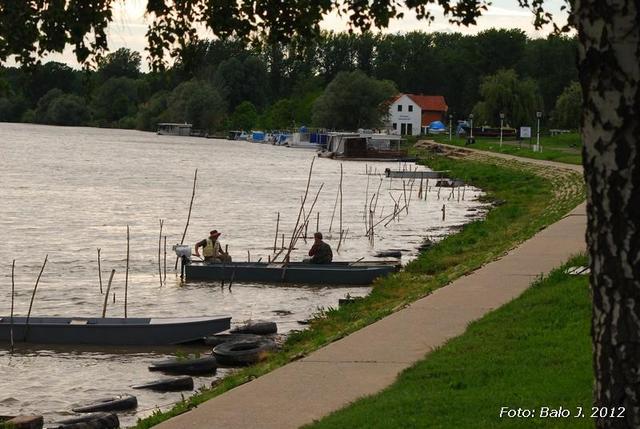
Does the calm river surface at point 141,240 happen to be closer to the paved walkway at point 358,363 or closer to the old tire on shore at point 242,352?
the old tire on shore at point 242,352

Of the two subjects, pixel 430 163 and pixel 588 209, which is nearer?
pixel 588 209

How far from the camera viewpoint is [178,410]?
1309cm

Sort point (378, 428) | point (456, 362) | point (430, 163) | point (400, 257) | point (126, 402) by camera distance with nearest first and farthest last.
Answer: point (378, 428)
point (456, 362)
point (126, 402)
point (400, 257)
point (430, 163)

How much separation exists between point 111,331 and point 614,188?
17.6m

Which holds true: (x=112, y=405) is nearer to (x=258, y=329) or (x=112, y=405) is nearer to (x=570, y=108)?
(x=258, y=329)

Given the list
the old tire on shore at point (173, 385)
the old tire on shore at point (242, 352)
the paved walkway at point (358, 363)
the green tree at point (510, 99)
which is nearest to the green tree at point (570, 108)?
the green tree at point (510, 99)

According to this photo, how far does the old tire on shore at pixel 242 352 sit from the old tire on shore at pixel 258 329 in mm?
2220

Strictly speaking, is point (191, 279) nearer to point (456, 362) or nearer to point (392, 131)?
point (456, 362)

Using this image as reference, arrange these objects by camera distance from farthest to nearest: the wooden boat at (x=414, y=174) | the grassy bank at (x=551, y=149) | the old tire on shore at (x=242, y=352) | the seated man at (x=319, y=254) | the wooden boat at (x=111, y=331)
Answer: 1. the wooden boat at (x=414, y=174)
2. the grassy bank at (x=551, y=149)
3. the seated man at (x=319, y=254)
4. the wooden boat at (x=111, y=331)
5. the old tire on shore at (x=242, y=352)

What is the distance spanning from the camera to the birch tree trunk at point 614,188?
5.75 meters

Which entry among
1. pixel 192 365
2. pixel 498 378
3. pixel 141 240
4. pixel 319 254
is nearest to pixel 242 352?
pixel 192 365

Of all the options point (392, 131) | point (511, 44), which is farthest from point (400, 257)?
point (511, 44)

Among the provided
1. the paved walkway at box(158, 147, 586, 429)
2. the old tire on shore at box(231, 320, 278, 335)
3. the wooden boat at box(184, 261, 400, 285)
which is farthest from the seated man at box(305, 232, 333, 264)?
→ the paved walkway at box(158, 147, 586, 429)

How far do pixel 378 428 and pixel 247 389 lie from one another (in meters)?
3.64
